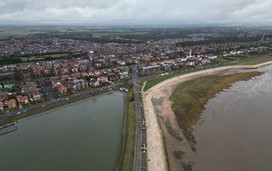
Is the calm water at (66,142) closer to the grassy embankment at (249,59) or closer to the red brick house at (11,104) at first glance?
the red brick house at (11,104)

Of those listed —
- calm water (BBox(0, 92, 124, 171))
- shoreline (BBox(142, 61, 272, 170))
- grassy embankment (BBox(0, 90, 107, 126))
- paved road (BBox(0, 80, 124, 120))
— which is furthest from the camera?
paved road (BBox(0, 80, 124, 120))

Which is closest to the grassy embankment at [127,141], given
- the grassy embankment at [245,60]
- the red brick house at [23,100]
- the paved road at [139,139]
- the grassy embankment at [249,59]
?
the paved road at [139,139]

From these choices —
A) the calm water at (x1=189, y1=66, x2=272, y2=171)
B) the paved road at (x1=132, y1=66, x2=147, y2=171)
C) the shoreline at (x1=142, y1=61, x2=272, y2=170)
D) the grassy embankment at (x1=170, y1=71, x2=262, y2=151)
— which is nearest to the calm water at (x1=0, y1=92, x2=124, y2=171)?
the paved road at (x1=132, y1=66, x2=147, y2=171)

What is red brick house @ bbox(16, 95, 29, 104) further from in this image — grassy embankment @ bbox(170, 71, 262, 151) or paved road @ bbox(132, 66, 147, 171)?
grassy embankment @ bbox(170, 71, 262, 151)

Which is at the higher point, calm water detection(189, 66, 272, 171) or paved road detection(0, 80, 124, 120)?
paved road detection(0, 80, 124, 120)

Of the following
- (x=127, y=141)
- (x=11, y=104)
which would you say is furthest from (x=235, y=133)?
(x=11, y=104)

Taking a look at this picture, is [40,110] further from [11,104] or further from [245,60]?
[245,60]

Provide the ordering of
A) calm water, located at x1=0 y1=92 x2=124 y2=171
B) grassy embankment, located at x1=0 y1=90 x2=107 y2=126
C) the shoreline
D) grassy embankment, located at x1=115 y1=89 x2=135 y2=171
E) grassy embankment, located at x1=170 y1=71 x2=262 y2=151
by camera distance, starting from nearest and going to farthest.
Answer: grassy embankment, located at x1=115 y1=89 x2=135 y2=171 < calm water, located at x1=0 y1=92 x2=124 y2=171 < the shoreline < grassy embankment, located at x1=170 y1=71 x2=262 y2=151 < grassy embankment, located at x1=0 y1=90 x2=107 y2=126
